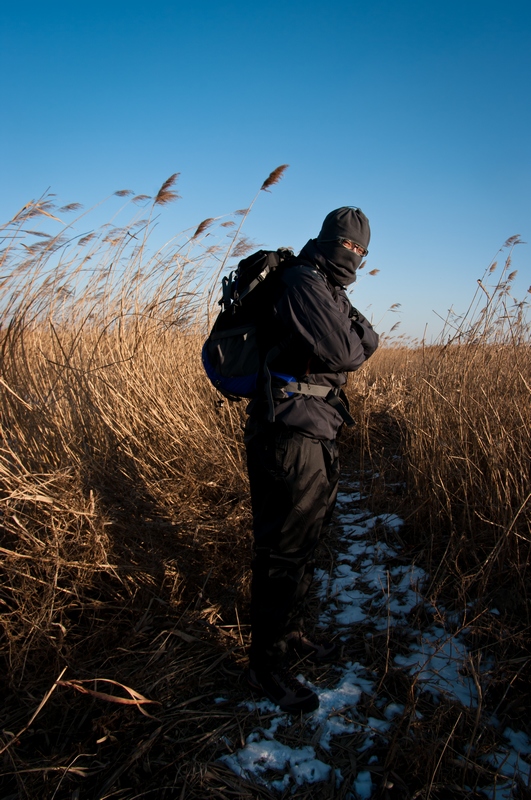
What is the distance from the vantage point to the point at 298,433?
1655mm

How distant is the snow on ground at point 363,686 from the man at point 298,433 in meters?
0.11

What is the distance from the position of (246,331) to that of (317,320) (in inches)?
10.6

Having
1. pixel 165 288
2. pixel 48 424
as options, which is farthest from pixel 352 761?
pixel 165 288

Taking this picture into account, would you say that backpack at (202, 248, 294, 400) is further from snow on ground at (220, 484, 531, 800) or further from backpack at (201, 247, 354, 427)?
snow on ground at (220, 484, 531, 800)

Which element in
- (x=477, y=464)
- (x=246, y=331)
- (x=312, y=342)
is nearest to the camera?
(x=312, y=342)

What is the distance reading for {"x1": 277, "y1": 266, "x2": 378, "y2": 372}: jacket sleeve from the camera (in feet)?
5.26

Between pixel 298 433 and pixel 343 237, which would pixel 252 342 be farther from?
pixel 343 237

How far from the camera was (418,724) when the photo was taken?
1.50m

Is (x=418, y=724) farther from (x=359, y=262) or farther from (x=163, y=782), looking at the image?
(x=359, y=262)

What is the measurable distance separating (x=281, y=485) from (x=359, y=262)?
3.01 ft

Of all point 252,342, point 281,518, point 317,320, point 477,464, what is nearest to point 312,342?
point 317,320

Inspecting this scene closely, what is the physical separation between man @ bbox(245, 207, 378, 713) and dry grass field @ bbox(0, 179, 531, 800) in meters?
0.35

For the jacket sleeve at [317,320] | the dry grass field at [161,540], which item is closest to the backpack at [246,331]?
the jacket sleeve at [317,320]

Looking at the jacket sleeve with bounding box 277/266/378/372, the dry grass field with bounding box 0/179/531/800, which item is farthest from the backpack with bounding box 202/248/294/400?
the dry grass field with bounding box 0/179/531/800
